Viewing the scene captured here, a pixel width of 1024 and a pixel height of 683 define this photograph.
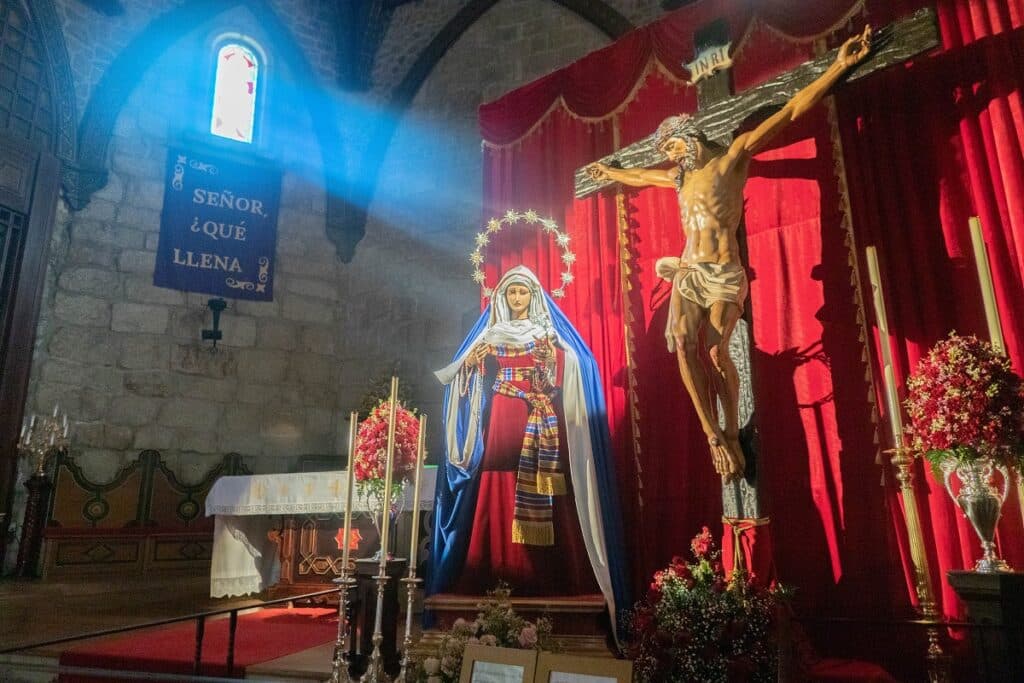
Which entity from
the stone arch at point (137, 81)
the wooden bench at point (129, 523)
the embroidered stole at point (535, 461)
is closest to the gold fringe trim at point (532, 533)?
the embroidered stole at point (535, 461)

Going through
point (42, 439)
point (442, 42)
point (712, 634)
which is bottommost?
point (712, 634)

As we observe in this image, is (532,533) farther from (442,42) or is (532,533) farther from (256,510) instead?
(442,42)

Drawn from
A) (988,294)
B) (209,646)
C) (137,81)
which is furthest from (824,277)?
(137,81)

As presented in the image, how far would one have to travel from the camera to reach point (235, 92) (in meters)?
9.56

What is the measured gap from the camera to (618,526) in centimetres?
443

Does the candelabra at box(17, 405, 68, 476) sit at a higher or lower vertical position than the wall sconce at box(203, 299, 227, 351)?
lower

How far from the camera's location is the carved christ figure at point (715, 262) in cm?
381

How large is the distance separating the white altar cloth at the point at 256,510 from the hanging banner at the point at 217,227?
11.4 ft

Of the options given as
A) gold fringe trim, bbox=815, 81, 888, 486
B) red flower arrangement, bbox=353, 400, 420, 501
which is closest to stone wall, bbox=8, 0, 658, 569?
red flower arrangement, bbox=353, 400, 420, 501

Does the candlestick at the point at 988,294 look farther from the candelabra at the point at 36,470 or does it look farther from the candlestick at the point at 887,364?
the candelabra at the point at 36,470

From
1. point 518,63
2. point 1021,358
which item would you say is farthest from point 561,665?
point 518,63

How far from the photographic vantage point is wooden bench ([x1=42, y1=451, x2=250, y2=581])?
23.1ft

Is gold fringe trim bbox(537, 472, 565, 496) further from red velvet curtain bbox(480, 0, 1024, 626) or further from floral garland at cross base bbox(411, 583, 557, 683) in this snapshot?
floral garland at cross base bbox(411, 583, 557, 683)

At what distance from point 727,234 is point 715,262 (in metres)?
0.20
